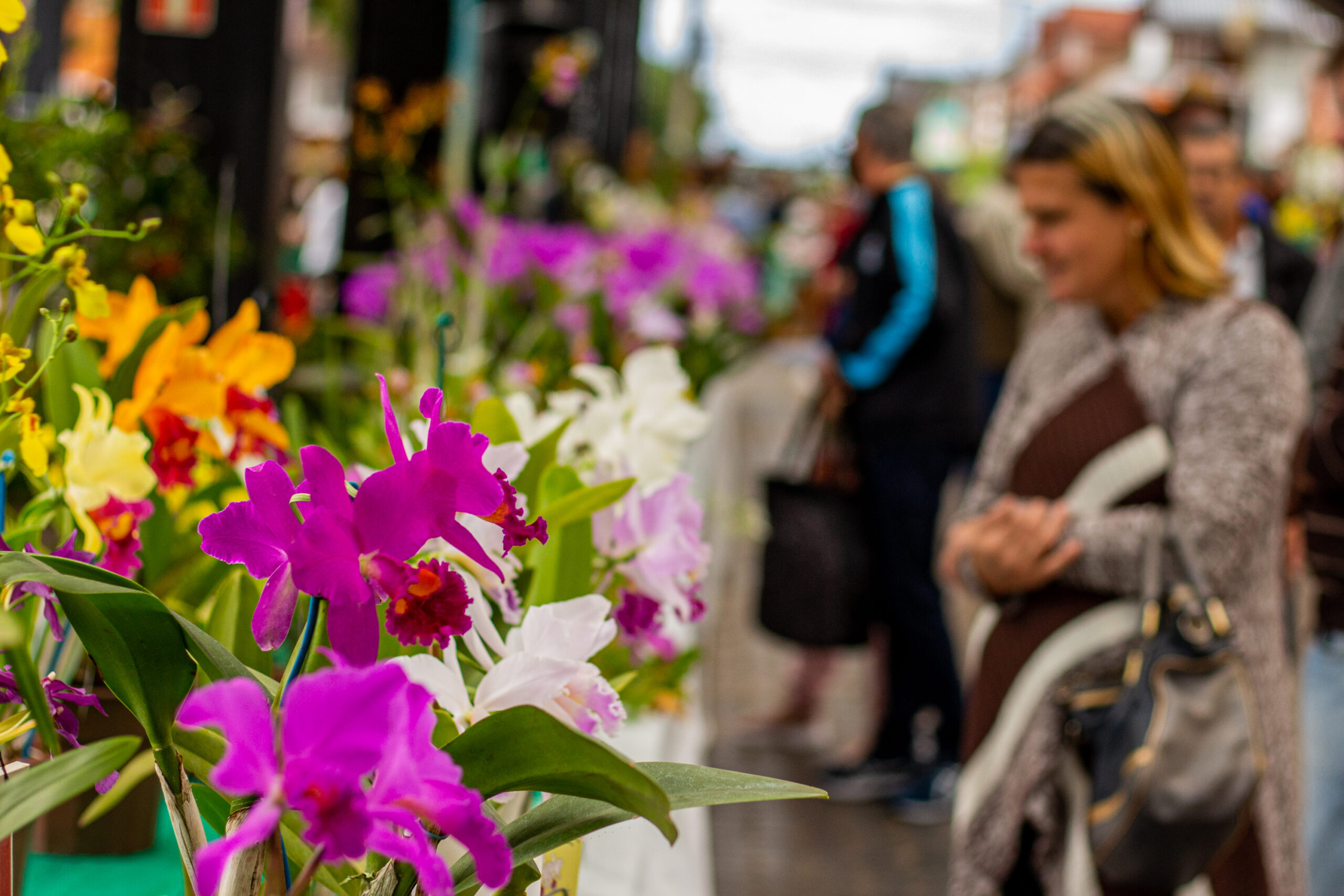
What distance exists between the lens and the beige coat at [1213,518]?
5.34ft

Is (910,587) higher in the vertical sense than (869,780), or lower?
higher

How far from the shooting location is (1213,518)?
5.29 feet

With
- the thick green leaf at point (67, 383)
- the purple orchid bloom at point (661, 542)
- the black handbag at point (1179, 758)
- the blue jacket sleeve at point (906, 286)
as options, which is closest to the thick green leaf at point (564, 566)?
the purple orchid bloom at point (661, 542)

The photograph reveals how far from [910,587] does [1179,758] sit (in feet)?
6.72

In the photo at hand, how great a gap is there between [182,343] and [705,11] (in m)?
16.7

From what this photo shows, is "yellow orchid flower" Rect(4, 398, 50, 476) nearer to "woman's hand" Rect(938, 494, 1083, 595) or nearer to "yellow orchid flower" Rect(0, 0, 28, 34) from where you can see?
"yellow orchid flower" Rect(0, 0, 28, 34)

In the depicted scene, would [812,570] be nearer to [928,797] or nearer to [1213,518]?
[928,797]

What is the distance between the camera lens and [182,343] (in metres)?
0.94

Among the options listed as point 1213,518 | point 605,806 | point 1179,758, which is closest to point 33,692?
point 605,806

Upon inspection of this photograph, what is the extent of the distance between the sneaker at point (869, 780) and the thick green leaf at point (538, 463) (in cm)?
279

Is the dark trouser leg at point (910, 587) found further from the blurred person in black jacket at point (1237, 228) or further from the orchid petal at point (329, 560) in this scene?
the orchid petal at point (329, 560)

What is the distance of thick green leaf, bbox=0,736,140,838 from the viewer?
0.51 m

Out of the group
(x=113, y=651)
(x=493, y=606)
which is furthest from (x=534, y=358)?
(x=113, y=651)

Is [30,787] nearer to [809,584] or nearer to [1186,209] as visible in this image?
[1186,209]
